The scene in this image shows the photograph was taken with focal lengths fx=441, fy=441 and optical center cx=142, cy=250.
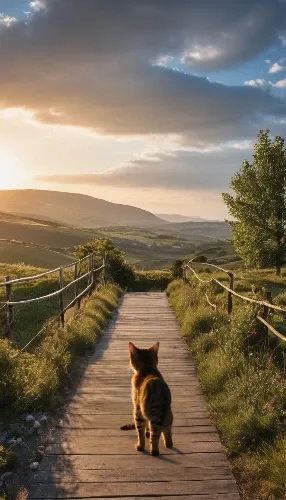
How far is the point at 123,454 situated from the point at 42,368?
2.60 metres

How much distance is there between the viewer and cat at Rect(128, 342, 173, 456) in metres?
5.21

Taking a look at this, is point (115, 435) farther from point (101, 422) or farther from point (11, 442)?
point (11, 442)

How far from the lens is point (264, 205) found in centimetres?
3819

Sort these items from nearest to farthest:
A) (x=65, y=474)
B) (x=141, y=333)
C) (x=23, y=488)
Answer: (x=23, y=488), (x=65, y=474), (x=141, y=333)

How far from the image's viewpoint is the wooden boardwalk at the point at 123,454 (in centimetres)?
481

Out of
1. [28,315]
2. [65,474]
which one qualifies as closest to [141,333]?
[65,474]

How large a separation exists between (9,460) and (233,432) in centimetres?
285

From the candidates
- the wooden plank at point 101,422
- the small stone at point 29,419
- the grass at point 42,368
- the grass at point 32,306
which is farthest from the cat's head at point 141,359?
the grass at point 32,306

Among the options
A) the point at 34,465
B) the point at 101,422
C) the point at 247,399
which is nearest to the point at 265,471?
the point at 247,399

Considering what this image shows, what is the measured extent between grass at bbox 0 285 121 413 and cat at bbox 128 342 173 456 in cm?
185

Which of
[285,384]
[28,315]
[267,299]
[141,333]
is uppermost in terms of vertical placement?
[267,299]

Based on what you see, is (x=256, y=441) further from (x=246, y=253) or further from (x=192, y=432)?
(x=246, y=253)

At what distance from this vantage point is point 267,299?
9055 millimetres

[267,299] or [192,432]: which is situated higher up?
[267,299]
